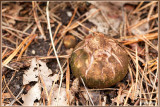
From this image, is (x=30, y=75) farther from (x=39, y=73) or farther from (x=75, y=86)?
(x=75, y=86)

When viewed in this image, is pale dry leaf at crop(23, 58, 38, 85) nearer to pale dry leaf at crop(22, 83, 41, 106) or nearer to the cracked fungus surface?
pale dry leaf at crop(22, 83, 41, 106)

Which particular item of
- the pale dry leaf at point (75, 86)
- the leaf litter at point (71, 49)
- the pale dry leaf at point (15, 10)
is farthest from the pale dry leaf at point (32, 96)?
the pale dry leaf at point (15, 10)

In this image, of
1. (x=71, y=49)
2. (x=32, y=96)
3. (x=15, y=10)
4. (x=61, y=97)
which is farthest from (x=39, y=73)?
(x=15, y=10)

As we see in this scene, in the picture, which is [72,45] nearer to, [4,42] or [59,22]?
[59,22]

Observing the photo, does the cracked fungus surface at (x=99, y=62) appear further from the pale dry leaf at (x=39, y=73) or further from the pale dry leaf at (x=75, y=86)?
the pale dry leaf at (x=39, y=73)

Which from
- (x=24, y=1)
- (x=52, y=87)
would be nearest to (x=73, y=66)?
(x=52, y=87)

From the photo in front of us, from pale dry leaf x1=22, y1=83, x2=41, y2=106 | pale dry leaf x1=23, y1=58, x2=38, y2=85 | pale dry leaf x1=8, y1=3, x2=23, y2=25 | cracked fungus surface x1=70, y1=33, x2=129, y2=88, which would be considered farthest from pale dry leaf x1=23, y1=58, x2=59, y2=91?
pale dry leaf x1=8, y1=3, x2=23, y2=25
